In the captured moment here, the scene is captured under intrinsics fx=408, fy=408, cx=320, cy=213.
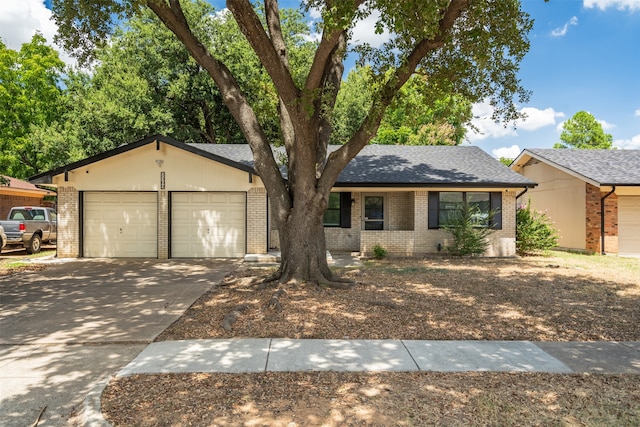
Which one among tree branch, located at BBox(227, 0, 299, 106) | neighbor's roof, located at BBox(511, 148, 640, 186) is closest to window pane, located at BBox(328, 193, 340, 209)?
tree branch, located at BBox(227, 0, 299, 106)

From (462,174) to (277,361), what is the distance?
1267cm

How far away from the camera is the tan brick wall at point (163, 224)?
13.9m

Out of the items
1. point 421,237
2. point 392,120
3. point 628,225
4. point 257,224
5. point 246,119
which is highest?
point 392,120

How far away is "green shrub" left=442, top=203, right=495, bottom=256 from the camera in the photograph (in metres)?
14.1

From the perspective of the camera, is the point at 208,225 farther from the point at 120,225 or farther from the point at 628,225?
the point at 628,225

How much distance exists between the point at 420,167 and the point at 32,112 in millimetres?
24559

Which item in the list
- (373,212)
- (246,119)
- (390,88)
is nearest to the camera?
(390,88)

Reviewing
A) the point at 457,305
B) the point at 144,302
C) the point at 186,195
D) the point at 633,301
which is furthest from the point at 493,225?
the point at 144,302

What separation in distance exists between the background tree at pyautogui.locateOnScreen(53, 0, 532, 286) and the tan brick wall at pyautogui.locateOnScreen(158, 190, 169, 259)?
5.24 metres

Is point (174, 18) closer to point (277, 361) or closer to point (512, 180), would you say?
point (277, 361)

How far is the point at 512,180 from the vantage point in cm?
1470

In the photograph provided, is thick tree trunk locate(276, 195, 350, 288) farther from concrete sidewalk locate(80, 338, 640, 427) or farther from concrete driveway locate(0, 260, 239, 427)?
concrete sidewalk locate(80, 338, 640, 427)

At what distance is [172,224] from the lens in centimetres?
1406

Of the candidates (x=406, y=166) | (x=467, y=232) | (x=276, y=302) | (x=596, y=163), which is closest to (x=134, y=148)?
(x=276, y=302)
